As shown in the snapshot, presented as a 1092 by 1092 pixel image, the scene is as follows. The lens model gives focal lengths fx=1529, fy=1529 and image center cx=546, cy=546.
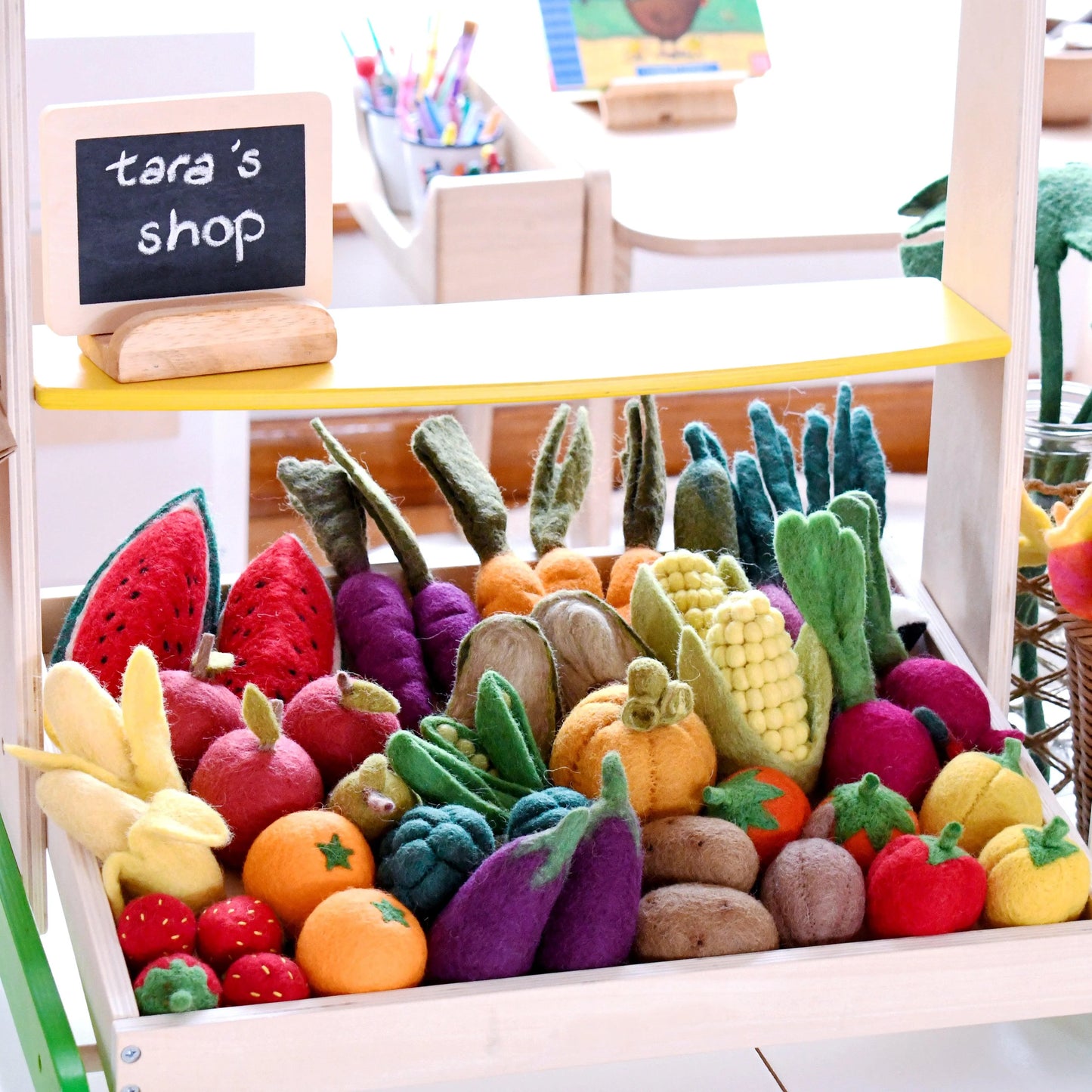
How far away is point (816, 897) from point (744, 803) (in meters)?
0.08

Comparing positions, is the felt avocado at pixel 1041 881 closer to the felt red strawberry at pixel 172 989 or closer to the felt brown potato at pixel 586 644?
the felt brown potato at pixel 586 644

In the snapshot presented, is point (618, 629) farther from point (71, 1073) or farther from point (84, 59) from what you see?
point (84, 59)

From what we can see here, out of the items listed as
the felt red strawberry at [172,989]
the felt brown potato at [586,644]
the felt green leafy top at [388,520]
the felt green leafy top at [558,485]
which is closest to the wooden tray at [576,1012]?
the felt red strawberry at [172,989]

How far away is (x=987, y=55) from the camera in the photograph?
38.9 inches

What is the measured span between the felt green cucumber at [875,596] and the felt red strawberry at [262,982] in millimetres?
476

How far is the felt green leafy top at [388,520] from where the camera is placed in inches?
43.9

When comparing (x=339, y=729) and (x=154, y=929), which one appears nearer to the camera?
(x=154, y=929)

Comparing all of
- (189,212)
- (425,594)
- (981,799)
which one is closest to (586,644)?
(425,594)

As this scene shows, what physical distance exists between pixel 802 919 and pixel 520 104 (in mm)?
1746

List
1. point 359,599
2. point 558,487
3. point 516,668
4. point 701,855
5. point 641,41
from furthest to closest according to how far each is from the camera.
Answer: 1. point 641,41
2. point 558,487
3. point 359,599
4. point 516,668
5. point 701,855

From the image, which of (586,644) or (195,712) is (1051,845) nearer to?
(586,644)

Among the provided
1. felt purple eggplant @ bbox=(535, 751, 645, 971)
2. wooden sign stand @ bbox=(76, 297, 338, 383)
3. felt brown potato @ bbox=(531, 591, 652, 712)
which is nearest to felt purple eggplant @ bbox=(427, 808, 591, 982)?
felt purple eggplant @ bbox=(535, 751, 645, 971)

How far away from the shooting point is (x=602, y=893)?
801mm

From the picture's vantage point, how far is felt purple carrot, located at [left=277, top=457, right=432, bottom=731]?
40.4 inches
